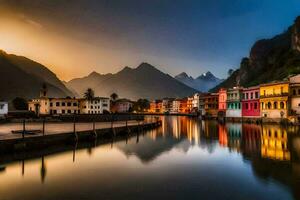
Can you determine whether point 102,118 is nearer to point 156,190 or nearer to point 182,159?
point 182,159

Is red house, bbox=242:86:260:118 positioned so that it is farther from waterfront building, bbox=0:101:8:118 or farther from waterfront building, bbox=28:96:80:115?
waterfront building, bbox=0:101:8:118

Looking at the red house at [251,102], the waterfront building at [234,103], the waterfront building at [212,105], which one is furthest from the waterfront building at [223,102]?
the red house at [251,102]

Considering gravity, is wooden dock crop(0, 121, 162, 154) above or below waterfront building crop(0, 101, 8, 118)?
below

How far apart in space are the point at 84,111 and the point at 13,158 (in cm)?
10480

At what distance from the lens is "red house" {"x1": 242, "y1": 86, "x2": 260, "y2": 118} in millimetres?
87750

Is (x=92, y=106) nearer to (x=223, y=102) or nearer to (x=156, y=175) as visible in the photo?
(x=223, y=102)

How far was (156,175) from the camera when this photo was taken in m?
23.4

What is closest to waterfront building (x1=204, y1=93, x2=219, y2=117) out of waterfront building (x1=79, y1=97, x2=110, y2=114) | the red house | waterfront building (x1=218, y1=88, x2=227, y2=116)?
waterfront building (x1=218, y1=88, x2=227, y2=116)

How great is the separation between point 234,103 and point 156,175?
274 feet

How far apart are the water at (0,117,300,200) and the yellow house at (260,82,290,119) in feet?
138

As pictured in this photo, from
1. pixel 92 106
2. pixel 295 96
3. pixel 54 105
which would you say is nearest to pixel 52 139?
pixel 295 96

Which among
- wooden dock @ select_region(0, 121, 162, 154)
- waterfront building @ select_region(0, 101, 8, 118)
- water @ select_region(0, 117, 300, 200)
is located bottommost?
water @ select_region(0, 117, 300, 200)

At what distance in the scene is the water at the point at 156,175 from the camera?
1808 cm

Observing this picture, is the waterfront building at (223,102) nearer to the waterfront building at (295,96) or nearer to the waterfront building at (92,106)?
the waterfront building at (295,96)
